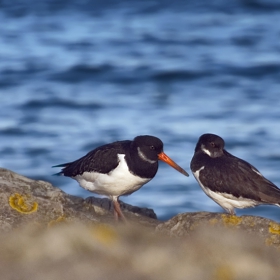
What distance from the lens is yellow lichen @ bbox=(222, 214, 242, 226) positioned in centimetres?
744

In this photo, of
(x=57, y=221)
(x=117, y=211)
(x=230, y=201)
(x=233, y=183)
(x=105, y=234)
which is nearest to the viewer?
(x=105, y=234)

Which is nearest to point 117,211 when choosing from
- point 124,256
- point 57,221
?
point 57,221

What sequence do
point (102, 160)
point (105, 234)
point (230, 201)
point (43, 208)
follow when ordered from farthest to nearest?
point (102, 160), point (230, 201), point (43, 208), point (105, 234)

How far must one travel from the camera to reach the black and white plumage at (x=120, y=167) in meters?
8.80

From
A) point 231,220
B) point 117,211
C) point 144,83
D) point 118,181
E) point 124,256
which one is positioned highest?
point 124,256

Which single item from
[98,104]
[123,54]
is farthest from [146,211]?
[123,54]

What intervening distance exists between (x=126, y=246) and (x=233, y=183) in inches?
87.9

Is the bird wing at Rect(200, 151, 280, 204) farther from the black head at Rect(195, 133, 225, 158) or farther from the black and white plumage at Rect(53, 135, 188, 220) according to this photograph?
the black and white plumage at Rect(53, 135, 188, 220)

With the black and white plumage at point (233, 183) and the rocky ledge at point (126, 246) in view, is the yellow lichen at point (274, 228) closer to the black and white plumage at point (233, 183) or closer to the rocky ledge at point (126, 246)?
the rocky ledge at point (126, 246)

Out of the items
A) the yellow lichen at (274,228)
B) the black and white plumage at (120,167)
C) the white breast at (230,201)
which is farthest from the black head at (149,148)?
the yellow lichen at (274,228)

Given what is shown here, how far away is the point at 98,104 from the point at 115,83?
219 cm

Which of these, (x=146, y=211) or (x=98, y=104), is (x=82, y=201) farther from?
(x=98, y=104)

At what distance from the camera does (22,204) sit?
729 centimetres

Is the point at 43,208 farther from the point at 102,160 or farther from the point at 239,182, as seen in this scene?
the point at 239,182
